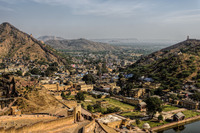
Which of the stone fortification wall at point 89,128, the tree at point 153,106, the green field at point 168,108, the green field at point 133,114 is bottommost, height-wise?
the green field at point 168,108

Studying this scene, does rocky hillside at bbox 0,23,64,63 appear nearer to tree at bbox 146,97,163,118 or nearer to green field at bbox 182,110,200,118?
tree at bbox 146,97,163,118

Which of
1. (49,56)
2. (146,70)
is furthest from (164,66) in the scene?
(49,56)

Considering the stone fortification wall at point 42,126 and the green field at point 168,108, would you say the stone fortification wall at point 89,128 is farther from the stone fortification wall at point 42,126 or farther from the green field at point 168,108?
the green field at point 168,108

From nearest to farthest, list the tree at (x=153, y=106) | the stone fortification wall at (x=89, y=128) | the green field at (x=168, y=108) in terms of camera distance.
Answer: the stone fortification wall at (x=89, y=128)
the tree at (x=153, y=106)
the green field at (x=168, y=108)

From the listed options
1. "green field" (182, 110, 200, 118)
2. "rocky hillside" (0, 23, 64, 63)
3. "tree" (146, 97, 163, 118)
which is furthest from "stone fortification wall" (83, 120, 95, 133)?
"rocky hillside" (0, 23, 64, 63)

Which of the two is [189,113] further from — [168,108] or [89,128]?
[89,128]

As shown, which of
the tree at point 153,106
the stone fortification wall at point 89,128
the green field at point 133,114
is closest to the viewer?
the stone fortification wall at point 89,128

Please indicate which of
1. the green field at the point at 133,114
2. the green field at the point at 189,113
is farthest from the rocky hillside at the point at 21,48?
the green field at the point at 189,113

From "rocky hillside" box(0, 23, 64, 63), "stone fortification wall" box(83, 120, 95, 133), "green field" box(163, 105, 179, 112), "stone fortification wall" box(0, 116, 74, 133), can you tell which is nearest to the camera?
"stone fortification wall" box(0, 116, 74, 133)

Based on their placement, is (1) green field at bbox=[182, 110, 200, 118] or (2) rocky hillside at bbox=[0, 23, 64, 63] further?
(2) rocky hillside at bbox=[0, 23, 64, 63]
